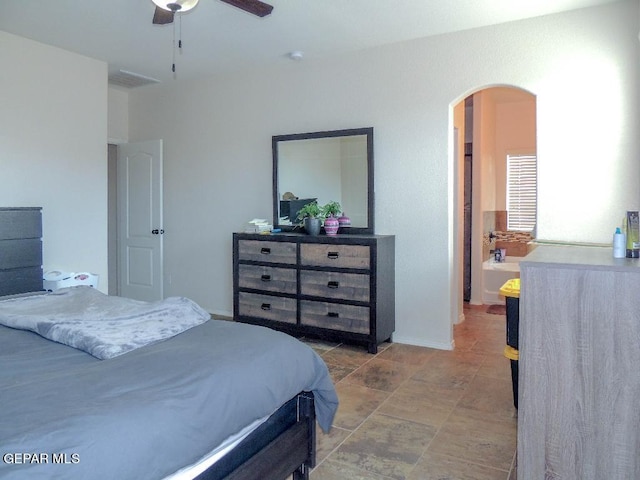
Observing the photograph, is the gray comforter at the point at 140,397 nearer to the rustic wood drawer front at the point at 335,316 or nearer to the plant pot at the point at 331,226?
the rustic wood drawer front at the point at 335,316

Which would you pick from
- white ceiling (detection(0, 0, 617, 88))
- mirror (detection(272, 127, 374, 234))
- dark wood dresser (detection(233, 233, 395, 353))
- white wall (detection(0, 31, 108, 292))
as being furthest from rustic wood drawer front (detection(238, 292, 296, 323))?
white ceiling (detection(0, 0, 617, 88))

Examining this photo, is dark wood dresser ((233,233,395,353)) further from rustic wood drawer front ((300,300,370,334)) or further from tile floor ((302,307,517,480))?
tile floor ((302,307,517,480))

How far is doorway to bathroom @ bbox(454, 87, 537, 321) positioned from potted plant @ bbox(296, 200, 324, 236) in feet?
6.81

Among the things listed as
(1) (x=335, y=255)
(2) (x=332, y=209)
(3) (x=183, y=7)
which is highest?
(3) (x=183, y=7)

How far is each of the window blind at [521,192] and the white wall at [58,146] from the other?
5000 mm

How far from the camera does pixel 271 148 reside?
495cm

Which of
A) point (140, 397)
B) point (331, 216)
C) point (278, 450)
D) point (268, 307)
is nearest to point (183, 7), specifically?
point (140, 397)

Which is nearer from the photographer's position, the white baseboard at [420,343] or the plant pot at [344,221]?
the white baseboard at [420,343]

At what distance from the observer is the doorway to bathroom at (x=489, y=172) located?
5.98 meters

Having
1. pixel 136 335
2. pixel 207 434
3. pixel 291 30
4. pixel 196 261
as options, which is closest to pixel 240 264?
pixel 196 261

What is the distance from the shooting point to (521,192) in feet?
21.6

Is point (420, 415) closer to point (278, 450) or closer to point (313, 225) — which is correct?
point (278, 450)

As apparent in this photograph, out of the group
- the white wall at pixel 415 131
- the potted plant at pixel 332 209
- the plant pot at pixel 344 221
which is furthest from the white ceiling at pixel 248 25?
the plant pot at pixel 344 221

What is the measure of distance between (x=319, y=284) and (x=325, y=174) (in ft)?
3.52
